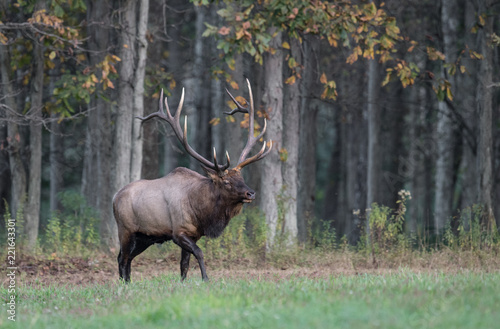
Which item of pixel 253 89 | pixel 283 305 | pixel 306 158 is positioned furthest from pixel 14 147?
pixel 283 305

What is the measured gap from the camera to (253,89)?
20.5 m

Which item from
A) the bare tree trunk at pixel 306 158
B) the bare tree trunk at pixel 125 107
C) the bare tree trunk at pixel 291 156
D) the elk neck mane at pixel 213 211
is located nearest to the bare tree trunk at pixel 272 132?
the bare tree trunk at pixel 291 156

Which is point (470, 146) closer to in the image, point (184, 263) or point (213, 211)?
point (213, 211)

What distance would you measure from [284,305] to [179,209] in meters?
4.16


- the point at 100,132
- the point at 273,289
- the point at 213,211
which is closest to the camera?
the point at 273,289

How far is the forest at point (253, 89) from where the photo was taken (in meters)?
15.0

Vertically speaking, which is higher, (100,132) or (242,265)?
(100,132)

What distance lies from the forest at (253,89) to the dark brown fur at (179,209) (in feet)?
10.7

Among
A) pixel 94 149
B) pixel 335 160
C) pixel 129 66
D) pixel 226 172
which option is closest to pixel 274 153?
pixel 129 66

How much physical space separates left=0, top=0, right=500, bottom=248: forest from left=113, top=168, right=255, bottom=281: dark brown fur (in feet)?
10.7

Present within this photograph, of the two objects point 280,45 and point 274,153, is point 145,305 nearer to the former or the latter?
point 274,153

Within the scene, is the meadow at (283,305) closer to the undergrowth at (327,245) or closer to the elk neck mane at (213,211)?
the elk neck mane at (213,211)

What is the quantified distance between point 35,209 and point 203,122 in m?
11.4

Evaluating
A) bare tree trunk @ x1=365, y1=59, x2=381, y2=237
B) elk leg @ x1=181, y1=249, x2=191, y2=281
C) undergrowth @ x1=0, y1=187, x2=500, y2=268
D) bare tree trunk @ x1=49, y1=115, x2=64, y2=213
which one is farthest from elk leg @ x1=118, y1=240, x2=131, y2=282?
bare tree trunk @ x1=49, y1=115, x2=64, y2=213
